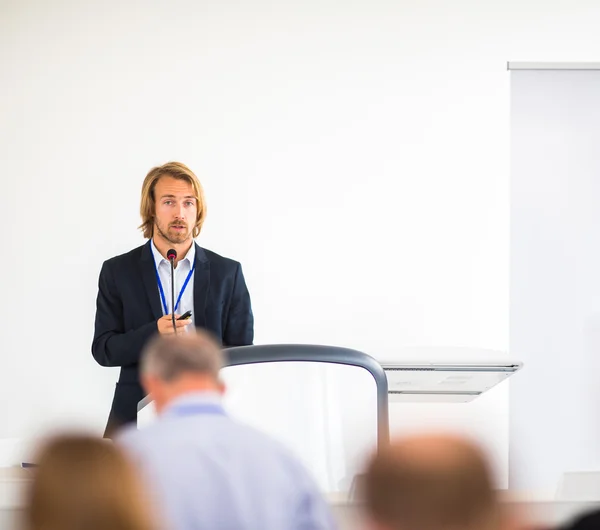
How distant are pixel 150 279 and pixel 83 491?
2965 mm

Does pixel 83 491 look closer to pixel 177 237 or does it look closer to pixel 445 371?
pixel 445 371

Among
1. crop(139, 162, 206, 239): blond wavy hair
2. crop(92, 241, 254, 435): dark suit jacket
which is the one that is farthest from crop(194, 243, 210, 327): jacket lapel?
crop(139, 162, 206, 239): blond wavy hair

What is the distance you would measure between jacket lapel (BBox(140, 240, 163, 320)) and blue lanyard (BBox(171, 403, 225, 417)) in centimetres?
228

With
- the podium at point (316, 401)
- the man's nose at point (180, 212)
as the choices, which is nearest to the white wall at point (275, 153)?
the man's nose at point (180, 212)

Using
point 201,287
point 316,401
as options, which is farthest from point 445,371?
point 201,287

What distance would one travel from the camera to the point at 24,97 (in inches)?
209

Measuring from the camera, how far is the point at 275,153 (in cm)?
533

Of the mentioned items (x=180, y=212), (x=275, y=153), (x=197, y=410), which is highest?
(x=275, y=153)

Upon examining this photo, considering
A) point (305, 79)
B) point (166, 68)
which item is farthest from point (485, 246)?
A: point (166, 68)

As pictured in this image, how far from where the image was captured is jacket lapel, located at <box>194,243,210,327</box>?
12.9ft

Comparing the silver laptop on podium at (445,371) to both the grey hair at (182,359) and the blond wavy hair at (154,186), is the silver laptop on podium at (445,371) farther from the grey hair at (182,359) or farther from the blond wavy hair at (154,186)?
the blond wavy hair at (154,186)

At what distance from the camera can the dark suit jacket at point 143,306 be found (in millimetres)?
3891

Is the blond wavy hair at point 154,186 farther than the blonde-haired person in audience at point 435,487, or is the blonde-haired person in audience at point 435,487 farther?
the blond wavy hair at point 154,186

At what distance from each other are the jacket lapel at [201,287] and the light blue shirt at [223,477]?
2252 mm
